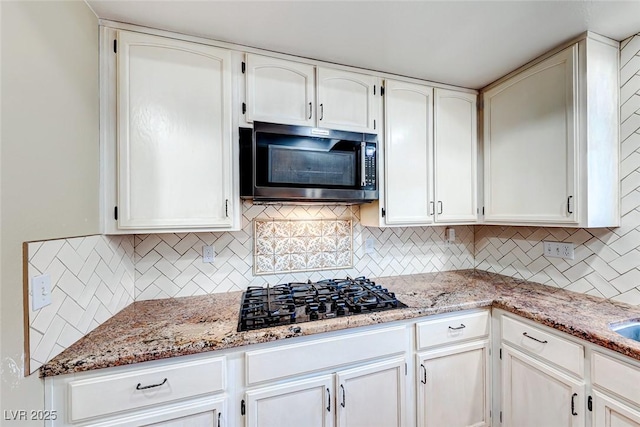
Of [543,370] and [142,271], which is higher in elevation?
[142,271]

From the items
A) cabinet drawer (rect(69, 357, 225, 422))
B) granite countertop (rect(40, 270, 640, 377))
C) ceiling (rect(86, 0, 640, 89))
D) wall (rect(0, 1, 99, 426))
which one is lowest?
cabinet drawer (rect(69, 357, 225, 422))

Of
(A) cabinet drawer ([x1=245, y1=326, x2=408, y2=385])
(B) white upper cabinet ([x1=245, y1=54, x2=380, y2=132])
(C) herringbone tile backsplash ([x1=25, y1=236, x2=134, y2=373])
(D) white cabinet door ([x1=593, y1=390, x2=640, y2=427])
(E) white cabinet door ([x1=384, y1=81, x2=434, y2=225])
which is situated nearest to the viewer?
(C) herringbone tile backsplash ([x1=25, y1=236, x2=134, y2=373])

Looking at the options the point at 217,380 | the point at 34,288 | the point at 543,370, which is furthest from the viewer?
the point at 543,370

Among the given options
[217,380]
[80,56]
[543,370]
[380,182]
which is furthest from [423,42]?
[217,380]

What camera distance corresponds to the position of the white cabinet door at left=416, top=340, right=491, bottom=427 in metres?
1.44

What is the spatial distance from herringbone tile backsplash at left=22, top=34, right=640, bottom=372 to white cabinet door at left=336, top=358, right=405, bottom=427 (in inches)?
28.8

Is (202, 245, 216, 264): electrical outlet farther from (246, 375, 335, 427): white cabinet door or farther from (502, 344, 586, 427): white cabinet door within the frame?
(502, 344, 586, 427): white cabinet door

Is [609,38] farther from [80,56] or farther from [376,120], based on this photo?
[80,56]

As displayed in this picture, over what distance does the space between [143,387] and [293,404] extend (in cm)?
61

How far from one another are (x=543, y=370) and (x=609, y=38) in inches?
69.8

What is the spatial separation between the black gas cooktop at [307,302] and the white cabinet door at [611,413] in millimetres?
831

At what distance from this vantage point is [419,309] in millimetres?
1399

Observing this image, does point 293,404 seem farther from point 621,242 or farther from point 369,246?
point 621,242

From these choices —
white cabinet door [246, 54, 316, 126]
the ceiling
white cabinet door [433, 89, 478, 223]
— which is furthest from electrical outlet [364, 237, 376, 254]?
the ceiling
